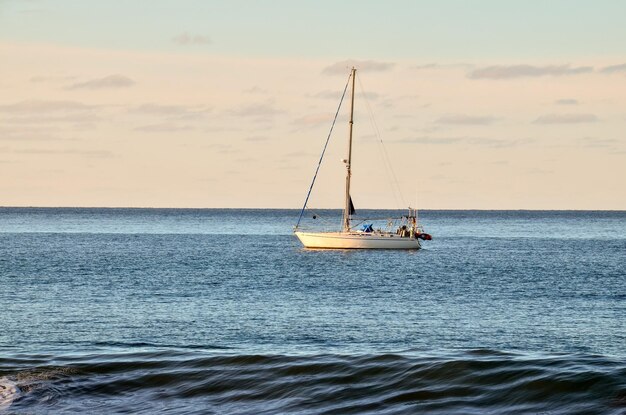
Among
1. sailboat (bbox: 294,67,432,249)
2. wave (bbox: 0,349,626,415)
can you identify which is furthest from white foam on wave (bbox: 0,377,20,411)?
sailboat (bbox: 294,67,432,249)

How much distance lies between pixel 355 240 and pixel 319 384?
79203 millimetres

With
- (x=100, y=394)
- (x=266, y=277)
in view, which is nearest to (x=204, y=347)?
(x=100, y=394)

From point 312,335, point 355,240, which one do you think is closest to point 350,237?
point 355,240

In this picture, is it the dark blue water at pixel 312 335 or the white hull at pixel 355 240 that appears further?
the white hull at pixel 355 240

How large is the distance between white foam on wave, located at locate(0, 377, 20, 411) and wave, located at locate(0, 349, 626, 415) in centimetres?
2

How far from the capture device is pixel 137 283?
65.6m

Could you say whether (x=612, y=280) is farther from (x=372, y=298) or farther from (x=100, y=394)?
(x=100, y=394)

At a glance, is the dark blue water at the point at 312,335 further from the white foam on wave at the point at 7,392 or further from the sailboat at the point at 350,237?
the sailboat at the point at 350,237

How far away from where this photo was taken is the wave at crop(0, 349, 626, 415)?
21.2 metres

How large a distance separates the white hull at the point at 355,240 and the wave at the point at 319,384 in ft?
246

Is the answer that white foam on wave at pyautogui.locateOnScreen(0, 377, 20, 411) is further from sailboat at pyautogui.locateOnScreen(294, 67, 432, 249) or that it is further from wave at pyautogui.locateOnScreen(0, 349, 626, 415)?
sailboat at pyautogui.locateOnScreen(294, 67, 432, 249)

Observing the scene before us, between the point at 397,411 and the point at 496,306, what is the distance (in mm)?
32499

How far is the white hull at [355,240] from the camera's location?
102m

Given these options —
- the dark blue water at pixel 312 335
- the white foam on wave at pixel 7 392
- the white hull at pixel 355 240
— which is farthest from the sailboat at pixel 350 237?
the white foam on wave at pixel 7 392
